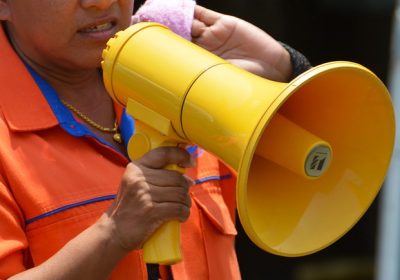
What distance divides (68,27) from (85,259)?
0.52m

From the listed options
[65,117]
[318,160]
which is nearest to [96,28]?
[65,117]

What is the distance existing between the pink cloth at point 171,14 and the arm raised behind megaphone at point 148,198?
1.62 feet

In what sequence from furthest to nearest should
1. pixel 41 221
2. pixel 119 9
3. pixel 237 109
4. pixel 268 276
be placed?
pixel 268 276
pixel 119 9
pixel 41 221
pixel 237 109

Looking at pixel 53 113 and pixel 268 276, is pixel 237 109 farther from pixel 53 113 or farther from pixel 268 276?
pixel 268 276

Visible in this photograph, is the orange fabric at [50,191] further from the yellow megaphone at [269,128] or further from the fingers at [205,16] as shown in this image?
the fingers at [205,16]

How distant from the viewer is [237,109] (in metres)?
2.09

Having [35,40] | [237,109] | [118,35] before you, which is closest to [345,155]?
[237,109]

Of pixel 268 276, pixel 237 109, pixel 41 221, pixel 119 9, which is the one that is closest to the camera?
pixel 237 109

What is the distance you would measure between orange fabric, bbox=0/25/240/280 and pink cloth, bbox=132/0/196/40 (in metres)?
0.35

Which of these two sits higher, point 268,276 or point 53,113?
point 53,113

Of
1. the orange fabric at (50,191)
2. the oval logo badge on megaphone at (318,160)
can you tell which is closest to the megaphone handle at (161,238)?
the orange fabric at (50,191)

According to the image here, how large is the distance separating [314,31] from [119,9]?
10.1ft

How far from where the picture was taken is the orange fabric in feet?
7.35

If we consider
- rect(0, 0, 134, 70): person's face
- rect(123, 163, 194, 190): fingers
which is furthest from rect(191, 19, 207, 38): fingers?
rect(123, 163, 194, 190): fingers
